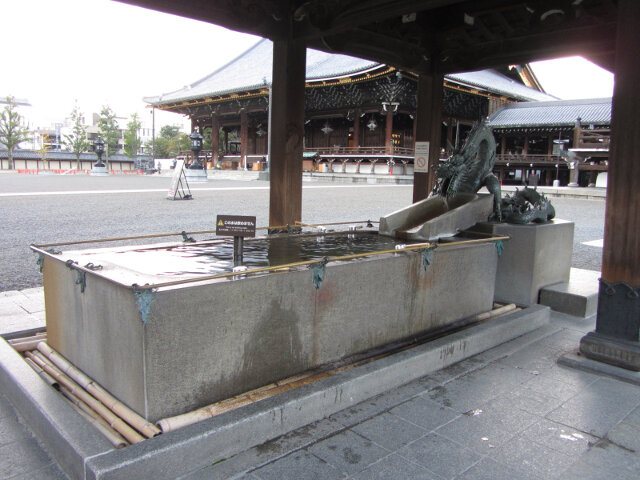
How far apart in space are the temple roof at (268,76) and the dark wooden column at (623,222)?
71.6ft

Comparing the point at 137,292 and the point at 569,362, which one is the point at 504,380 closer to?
the point at 569,362

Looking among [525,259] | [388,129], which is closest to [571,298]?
[525,259]

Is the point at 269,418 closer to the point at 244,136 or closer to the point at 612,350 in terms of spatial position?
the point at 612,350

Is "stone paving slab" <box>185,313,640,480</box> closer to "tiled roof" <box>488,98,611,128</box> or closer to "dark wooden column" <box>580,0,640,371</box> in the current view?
"dark wooden column" <box>580,0,640,371</box>

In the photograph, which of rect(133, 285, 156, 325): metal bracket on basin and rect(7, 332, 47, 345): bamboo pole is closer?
rect(133, 285, 156, 325): metal bracket on basin

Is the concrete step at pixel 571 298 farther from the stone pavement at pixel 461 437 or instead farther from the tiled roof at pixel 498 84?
the tiled roof at pixel 498 84

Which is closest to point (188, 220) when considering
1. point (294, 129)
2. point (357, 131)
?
point (294, 129)

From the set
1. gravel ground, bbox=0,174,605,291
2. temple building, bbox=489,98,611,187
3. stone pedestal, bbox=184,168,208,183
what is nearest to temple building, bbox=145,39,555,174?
temple building, bbox=489,98,611,187

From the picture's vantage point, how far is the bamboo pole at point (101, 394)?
228 cm

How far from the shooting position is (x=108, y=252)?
3.29 meters

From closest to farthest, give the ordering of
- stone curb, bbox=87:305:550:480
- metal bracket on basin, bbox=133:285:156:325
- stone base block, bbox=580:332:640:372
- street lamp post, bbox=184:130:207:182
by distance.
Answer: stone curb, bbox=87:305:550:480 < metal bracket on basin, bbox=133:285:156:325 < stone base block, bbox=580:332:640:372 < street lamp post, bbox=184:130:207:182

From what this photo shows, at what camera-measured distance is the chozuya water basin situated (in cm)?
230

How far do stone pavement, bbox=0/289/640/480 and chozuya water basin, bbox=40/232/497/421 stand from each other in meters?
0.41

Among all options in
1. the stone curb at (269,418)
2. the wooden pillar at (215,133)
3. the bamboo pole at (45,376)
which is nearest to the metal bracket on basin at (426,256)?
the stone curb at (269,418)
